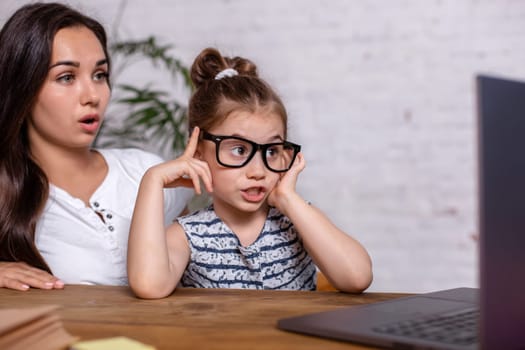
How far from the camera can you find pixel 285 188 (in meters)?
1.54

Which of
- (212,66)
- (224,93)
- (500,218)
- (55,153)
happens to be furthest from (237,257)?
(500,218)

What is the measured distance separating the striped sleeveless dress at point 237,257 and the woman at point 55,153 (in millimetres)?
305

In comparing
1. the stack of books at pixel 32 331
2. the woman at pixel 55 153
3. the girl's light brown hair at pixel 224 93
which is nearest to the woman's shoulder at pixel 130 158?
the woman at pixel 55 153

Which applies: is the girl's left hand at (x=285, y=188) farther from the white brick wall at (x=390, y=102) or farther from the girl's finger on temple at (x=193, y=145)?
the white brick wall at (x=390, y=102)

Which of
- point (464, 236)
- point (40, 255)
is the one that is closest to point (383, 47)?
Result: point (464, 236)

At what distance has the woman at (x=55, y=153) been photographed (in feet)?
5.75

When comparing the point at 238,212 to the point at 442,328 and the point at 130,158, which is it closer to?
the point at 130,158

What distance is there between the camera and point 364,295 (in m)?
1.31

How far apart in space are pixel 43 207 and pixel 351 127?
1.58 m

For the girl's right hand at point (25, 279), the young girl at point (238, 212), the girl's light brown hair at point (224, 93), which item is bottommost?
the girl's right hand at point (25, 279)

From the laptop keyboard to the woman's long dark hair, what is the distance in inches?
40.7

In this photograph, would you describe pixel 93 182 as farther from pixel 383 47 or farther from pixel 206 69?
pixel 383 47

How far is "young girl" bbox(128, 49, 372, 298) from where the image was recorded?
140cm

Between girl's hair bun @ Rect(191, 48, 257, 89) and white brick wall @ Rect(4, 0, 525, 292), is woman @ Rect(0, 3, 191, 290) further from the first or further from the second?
white brick wall @ Rect(4, 0, 525, 292)
